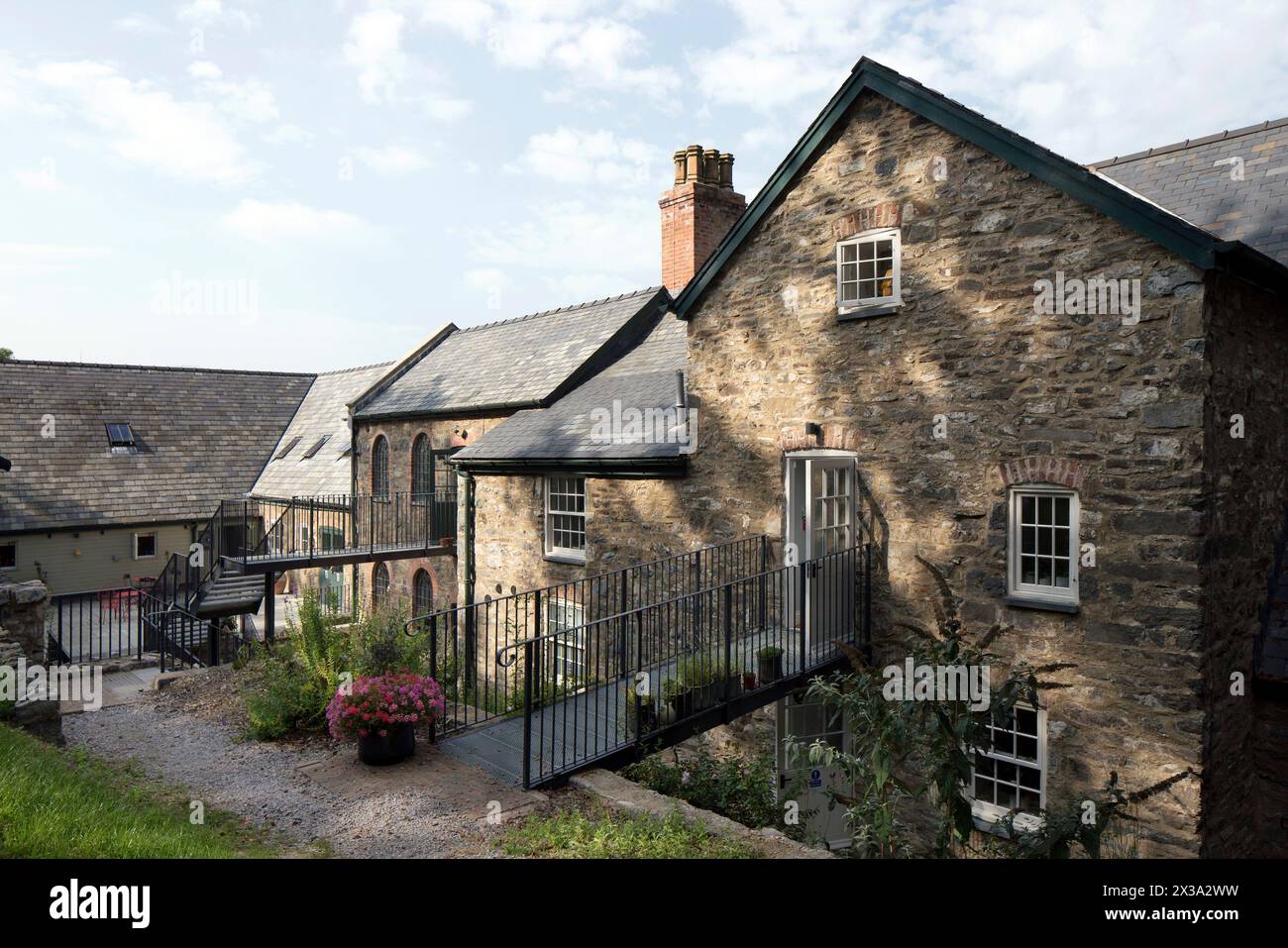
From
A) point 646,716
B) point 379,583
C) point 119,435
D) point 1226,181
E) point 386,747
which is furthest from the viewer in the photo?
point 119,435

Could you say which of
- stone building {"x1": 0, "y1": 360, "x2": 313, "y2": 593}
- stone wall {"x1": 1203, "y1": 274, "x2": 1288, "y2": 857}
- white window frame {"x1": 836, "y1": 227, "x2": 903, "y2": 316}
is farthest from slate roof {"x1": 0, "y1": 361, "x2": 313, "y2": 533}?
stone wall {"x1": 1203, "y1": 274, "x2": 1288, "y2": 857}

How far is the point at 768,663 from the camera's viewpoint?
9148mm

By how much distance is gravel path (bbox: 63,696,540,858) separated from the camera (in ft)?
21.1

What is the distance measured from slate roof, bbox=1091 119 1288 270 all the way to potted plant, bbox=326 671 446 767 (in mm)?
10561

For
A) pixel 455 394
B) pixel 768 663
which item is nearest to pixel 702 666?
pixel 768 663

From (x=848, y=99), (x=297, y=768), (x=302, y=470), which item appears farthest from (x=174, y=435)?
(x=848, y=99)

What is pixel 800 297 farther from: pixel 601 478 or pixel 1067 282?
pixel 601 478

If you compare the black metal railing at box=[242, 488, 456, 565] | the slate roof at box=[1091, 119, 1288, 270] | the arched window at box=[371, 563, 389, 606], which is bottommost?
the arched window at box=[371, 563, 389, 606]

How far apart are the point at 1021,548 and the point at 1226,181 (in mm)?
6010

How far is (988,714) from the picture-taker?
633 cm

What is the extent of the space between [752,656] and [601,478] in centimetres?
485

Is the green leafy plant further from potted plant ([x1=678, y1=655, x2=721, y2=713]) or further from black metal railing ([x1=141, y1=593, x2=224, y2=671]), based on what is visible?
black metal railing ([x1=141, y1=593, x2=224, y2=671])

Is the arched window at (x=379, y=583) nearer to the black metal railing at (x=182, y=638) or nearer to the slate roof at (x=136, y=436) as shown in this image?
the black metal railing at (x=182, y=638)

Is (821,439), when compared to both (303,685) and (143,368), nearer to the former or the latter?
(303,685)
